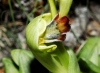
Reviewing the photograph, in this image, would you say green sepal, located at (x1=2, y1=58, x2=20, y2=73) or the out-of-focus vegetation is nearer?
green sepal, located at (x1=2, y1=58, x2=20, y2=73)

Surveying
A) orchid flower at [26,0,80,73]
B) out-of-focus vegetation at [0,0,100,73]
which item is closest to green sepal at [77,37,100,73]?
orchid flower at [26,0,80,73]

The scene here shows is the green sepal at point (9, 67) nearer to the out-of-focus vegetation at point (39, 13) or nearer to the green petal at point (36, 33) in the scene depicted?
the green petal at point (36, 33)

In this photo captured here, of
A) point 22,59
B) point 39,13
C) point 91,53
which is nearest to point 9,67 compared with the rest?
point 22,59

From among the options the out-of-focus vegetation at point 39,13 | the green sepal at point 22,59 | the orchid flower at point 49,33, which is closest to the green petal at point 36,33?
the orchid flower at point 49,33

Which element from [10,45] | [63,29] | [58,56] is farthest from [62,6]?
[10,45]

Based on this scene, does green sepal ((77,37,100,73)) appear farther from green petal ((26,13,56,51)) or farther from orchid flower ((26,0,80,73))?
green petal ((26,13,56,51))

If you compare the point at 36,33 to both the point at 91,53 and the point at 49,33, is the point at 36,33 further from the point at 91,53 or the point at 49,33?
the point at 91,53

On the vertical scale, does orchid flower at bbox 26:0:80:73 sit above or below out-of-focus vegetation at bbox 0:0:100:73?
above

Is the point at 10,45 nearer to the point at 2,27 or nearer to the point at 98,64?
the point at 2,27
